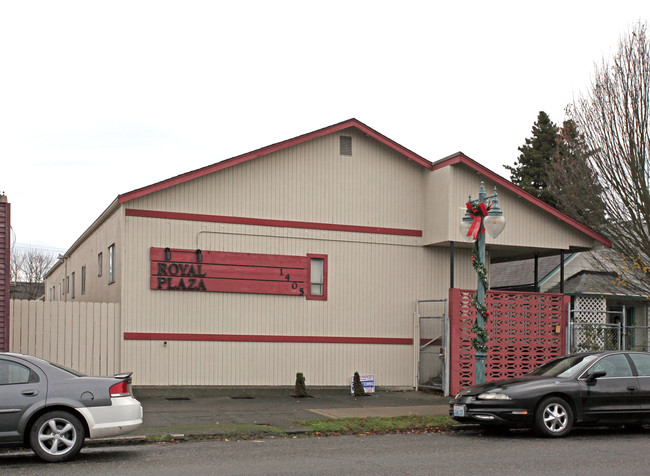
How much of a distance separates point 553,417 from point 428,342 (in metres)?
7.84

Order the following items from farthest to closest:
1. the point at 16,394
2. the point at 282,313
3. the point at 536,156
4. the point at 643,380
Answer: the point at 536,156 < the point at 282,313 < the point at 643,380 < the point at 16,394

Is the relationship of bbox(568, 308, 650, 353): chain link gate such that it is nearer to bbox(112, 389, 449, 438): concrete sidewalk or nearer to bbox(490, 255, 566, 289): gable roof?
bbox(490, 255, 566, 289): gable roof

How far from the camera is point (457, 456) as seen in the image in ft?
34.4

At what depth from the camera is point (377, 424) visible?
44.2ft

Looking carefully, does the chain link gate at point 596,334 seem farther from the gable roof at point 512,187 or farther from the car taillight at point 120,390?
the car taillight at point 120,390

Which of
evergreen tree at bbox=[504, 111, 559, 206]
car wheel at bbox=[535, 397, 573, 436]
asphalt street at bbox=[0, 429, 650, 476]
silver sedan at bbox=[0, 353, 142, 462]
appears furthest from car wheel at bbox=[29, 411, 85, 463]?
evergreen tree at bbox=[504, 111, 559, 206]

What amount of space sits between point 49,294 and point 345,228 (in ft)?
71.4

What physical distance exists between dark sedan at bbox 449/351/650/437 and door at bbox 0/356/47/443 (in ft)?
21.5

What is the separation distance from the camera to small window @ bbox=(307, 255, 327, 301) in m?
19.4

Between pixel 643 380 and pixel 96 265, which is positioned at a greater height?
pixel 96 265

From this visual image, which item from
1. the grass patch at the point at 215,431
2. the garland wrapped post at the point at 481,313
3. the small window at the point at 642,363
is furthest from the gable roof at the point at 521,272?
the grass patch at the point at 215,431

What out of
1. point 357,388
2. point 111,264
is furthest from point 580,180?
point 111,264

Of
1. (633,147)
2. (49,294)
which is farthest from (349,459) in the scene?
(49,294)

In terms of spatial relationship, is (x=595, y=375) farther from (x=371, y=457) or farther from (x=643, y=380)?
(x=371, y=457)
